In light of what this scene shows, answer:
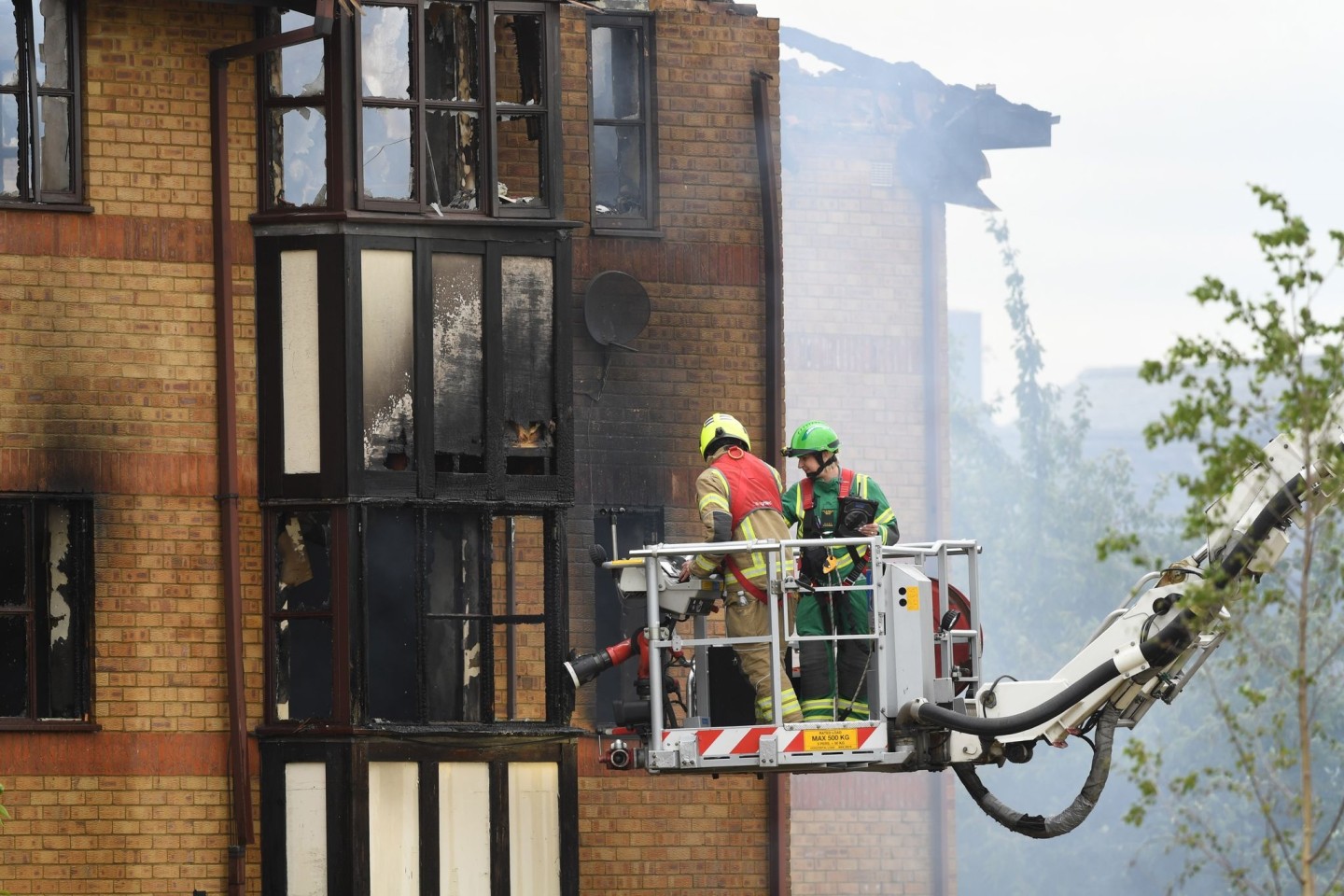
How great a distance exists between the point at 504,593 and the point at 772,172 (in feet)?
12.0

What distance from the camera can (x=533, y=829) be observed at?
44.5 feet

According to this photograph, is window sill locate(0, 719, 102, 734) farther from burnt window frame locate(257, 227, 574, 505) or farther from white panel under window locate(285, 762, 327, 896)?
burnt window frame locate(257, 227, 574, 505)

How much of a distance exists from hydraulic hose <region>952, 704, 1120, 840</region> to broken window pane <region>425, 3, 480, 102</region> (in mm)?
5375

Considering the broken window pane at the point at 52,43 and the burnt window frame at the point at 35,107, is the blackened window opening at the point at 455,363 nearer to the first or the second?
the burnt window frame at the point at 35,107

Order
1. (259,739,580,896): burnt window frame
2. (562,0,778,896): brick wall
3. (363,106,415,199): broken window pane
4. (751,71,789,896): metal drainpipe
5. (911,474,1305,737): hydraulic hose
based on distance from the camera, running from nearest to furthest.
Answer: (911,474,1305,737): hydraulic hose, (259,739,580,896): burnt window frame, (363,106,415,199): broken window pane, (562,0,778,896): brick wall, (751,71,789,896): metal drainpipe

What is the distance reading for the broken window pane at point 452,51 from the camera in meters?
13.9

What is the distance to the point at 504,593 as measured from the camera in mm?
14227

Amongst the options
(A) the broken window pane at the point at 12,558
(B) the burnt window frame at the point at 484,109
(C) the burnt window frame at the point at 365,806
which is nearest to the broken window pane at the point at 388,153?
(B) the burnt window frame at the point at 484,109

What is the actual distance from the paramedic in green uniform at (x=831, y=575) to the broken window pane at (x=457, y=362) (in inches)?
101

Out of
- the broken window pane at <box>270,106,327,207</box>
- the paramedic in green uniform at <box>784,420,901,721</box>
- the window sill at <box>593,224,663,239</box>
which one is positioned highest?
the broken window pane at <box>270,106,327,207</box>

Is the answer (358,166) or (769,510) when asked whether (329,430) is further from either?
(769,510)

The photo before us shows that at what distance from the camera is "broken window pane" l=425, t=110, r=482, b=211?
45.5 feet

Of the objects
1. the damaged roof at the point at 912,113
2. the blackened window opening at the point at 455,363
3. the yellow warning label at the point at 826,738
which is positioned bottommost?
the yellow warning label at the point at 826,738

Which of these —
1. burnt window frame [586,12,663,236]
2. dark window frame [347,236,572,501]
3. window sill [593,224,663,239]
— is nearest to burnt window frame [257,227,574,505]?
dark window frame [347,236,572,501]
